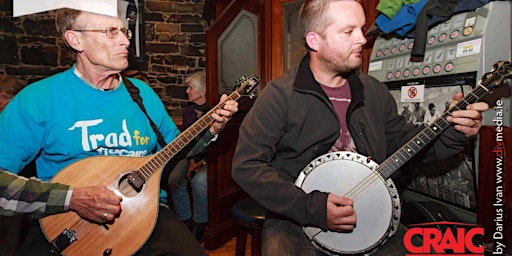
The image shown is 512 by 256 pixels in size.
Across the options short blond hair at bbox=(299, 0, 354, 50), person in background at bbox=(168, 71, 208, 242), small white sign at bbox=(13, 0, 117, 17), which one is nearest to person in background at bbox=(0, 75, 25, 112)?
small white sign at bbox=(13, 0, 117, 17)

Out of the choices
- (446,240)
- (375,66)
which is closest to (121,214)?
(446,240)

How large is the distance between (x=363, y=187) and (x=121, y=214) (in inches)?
33.1

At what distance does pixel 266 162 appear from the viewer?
124 cm

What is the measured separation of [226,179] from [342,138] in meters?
1.57

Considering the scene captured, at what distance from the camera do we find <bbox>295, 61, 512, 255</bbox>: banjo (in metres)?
1.15

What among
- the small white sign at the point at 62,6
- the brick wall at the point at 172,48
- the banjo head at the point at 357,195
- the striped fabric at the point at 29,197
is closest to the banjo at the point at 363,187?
the banjo head at the point at 357,195

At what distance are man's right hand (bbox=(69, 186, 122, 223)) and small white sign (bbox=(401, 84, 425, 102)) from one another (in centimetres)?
130

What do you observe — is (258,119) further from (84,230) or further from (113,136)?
(84,230)

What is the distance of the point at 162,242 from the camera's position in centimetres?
131

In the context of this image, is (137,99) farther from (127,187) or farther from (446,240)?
(446,240)

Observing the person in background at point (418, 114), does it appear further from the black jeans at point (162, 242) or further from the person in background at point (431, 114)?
the black jeans at point (162, 242)

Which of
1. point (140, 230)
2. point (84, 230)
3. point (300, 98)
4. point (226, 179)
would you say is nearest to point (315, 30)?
point (300, 98)

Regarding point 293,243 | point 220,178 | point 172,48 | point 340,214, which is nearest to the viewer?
point 340,214

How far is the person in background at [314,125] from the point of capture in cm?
119
